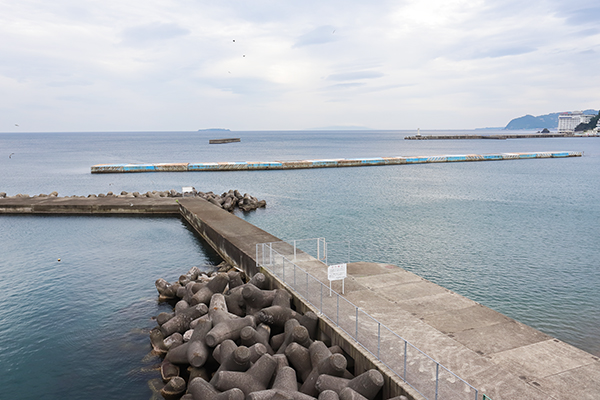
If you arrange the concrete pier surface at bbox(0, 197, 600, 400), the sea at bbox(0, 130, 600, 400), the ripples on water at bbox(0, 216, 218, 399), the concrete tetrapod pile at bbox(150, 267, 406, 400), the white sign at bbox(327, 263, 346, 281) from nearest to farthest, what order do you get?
1. the concrete pier surface at bbox(0, 197, 600, 400)
2. the concrete tetrapod pile at bbox(150, 267, 406, 400)
3. the ripples on water at bbox(0, 216, 218, 399)
4. the white sign at bbox(327, 263, 346, 281)
5. the sea at bbox(0, 130, 600, 400)

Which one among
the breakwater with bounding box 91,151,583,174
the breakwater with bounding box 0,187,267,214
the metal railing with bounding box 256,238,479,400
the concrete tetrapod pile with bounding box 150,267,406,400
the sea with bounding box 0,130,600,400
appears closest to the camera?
the metal railing with bounding box 256,238,479,400

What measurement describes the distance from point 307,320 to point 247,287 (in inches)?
107

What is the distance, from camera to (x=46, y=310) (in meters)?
Result: 17.3

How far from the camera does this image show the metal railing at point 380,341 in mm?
8539

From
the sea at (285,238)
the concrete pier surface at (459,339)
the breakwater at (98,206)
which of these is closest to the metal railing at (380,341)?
the concrete pier surface at (459,339)

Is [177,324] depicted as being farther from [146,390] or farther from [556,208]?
[556,208]

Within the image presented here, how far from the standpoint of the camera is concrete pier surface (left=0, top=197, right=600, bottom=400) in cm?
939

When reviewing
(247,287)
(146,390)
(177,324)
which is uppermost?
(247,287)

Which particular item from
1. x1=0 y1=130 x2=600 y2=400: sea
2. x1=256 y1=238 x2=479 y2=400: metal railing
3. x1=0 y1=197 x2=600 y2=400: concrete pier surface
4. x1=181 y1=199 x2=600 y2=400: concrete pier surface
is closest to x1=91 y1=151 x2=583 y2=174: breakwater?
x1=0 y1=130 x2=600 y2=400: sea

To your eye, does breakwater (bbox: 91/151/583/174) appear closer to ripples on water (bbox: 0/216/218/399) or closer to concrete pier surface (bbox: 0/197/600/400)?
ripples on water (bbox: 0/216/218/399)

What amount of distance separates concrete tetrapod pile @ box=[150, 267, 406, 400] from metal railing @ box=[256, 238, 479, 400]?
63 centimetres

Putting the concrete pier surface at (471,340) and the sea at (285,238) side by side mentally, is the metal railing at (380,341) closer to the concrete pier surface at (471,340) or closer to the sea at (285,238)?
the concrete pier surface at (471,340)

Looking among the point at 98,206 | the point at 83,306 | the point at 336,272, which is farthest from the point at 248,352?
the point at 98,206

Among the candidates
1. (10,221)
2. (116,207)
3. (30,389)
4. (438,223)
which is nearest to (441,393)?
(30,389)
